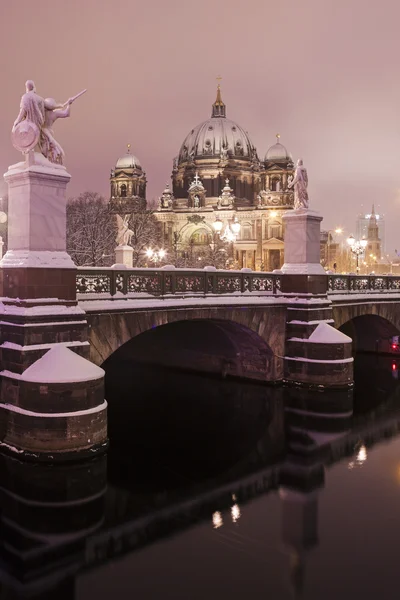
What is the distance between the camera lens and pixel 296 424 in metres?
17.8

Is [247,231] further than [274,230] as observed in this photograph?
Yes

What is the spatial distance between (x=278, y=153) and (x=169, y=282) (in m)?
101

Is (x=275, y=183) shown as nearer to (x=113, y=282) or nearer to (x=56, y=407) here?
(x=113, y=282)

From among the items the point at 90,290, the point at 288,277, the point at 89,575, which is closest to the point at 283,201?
the point at 288,277

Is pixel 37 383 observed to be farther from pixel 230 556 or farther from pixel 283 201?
pixel 283 201

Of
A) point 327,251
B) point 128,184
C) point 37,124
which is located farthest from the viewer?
point 327,251

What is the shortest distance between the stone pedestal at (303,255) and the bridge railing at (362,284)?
2.15m

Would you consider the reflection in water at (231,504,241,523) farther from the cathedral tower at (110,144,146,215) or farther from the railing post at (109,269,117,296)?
the cathedral tower at (110,144,146,215)

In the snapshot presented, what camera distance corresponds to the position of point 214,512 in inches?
443

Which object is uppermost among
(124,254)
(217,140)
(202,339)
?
(217,140)

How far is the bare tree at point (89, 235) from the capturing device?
4741 centimetres

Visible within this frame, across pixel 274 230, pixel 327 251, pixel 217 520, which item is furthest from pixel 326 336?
pixel 327 251

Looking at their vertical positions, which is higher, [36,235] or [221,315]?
[36,235]

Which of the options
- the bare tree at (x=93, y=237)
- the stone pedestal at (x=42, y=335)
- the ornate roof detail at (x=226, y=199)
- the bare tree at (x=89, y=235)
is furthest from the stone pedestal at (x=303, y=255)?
the ornate roof detail at (x=226, y=199)
